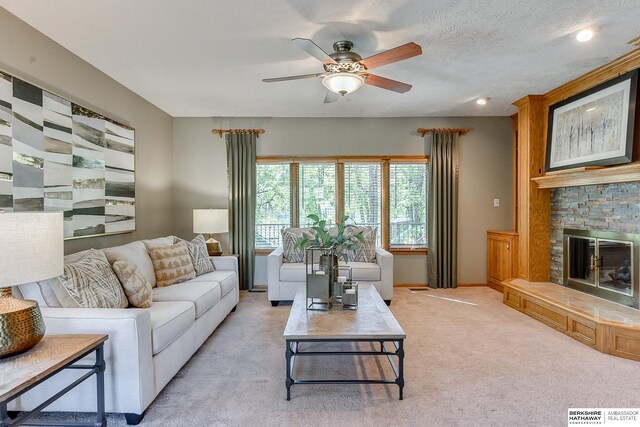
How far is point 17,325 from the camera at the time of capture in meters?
1.61

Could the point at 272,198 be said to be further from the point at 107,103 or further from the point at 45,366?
the point at 45,366

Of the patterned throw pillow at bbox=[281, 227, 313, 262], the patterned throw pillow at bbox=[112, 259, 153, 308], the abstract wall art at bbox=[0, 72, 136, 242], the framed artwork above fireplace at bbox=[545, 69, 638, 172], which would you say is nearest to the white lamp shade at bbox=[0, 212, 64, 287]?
the patterned throw pillow at bbox=[112, 259, 153, 308]

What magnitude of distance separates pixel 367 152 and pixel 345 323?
11.1 ft

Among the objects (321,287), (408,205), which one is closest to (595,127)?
(408,205)

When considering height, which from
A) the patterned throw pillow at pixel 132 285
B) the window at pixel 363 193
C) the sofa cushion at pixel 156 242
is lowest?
the patterned throw pillow at pixel 132 285

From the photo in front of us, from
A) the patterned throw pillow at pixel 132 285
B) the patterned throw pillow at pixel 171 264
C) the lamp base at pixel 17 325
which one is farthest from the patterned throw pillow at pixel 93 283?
the patterned throw pillow at pixel 171 264

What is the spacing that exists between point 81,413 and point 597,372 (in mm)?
3499

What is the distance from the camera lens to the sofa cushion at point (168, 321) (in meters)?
2.23

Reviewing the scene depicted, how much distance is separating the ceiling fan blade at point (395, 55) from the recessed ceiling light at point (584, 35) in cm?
138

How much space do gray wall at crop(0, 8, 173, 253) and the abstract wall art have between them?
0.10 metres

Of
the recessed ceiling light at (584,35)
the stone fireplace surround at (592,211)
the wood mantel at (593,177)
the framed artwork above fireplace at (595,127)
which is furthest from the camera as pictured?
the stone fireplace surround at (592,211)

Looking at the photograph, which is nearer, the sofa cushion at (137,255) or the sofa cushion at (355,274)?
the sofa cushion at (137,255)

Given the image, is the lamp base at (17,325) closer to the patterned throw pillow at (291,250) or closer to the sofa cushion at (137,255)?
the sofa cushion at (137,255)

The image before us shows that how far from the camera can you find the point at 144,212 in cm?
442
